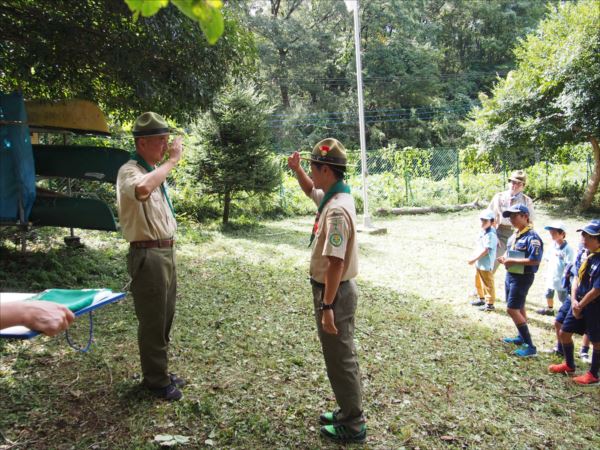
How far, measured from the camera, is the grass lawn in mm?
3072

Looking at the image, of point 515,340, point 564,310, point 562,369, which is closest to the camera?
point 562,369

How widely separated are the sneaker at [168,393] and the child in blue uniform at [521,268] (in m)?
3.54

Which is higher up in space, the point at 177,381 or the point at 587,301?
the point at 587,301

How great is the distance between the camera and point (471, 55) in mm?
36656

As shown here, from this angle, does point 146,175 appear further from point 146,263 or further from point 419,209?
point 419,209

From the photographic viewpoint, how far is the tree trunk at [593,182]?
535 inches

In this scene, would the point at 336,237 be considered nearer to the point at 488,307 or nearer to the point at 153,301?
the point at 153,301

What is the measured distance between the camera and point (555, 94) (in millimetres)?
14242

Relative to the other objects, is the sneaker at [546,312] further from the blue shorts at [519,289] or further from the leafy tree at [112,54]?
the leafy tree at [112,54]

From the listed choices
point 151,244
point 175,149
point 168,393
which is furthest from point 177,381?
point 175,149

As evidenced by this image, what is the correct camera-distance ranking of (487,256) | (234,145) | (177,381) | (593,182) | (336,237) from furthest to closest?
(593,182) → (234,145) → (487,256) → (177,381) → (336,237)

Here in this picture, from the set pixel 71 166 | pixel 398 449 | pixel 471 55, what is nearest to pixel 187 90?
pixel 71 166

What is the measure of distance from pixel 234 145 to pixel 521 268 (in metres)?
8.25

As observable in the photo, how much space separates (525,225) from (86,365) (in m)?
4.71
